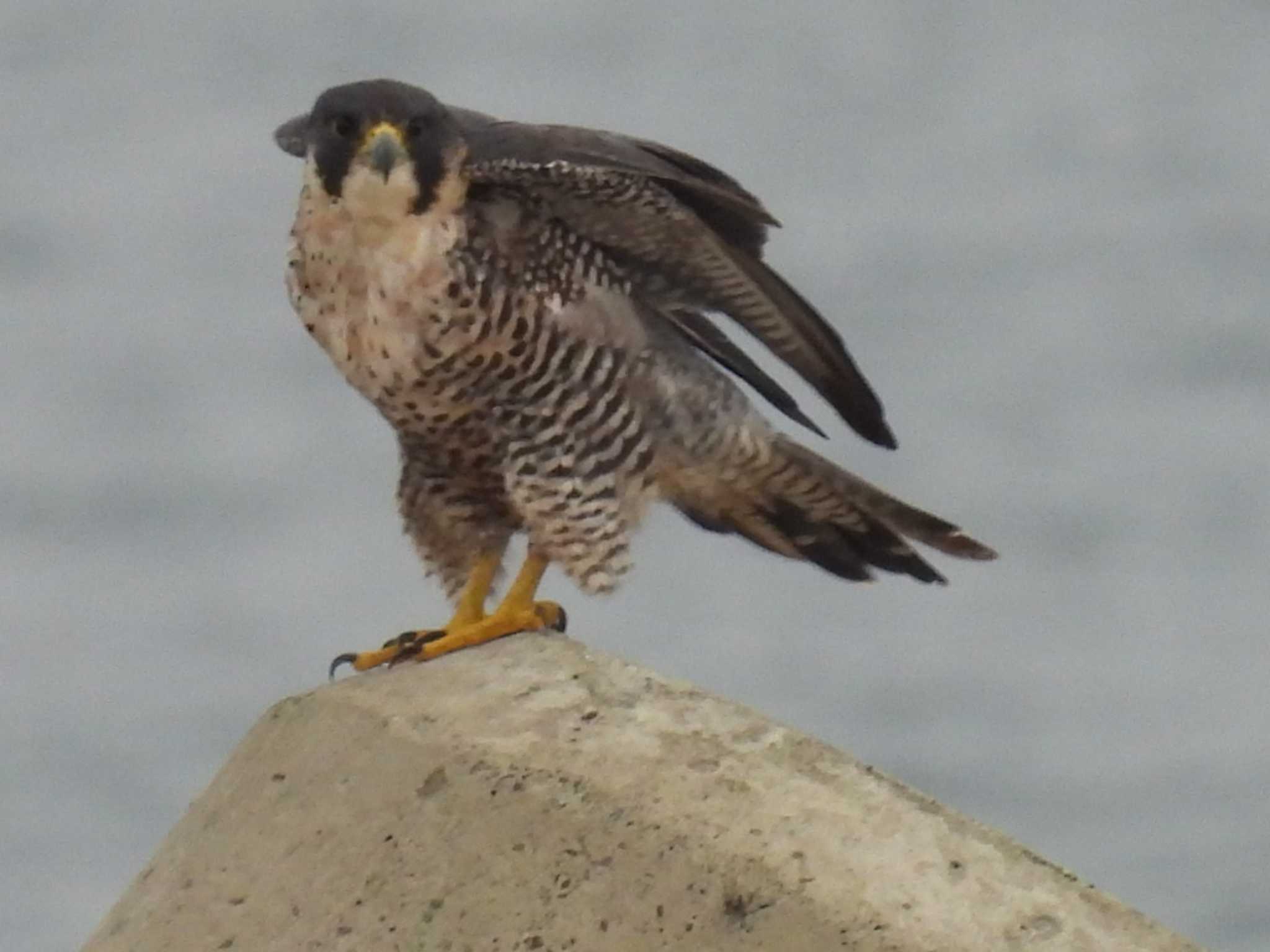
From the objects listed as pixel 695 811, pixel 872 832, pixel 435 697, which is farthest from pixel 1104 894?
pixel 435 697

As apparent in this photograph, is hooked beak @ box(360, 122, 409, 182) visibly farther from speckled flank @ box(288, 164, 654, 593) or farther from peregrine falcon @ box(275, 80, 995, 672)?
speckled flank @ box(288, 164, 654, 593)

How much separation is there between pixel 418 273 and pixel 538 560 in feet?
2.58

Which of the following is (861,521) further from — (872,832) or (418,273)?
(872,832)

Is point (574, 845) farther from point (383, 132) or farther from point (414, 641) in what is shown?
point (383, 132)

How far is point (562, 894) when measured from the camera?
424 centimetres

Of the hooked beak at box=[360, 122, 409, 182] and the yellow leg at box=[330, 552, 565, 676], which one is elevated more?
the hooked beak at box=[360, 122, 409, 182]

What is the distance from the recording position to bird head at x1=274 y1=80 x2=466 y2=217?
5875mm

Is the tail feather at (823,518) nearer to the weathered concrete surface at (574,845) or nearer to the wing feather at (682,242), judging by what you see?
the wing feather at (682,242)

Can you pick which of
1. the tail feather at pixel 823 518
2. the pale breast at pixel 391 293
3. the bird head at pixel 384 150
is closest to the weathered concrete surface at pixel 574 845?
the pale breast at pixel 391 293

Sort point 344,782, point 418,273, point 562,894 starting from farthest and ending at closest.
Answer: point 418,273, point 344,782, point 562,894

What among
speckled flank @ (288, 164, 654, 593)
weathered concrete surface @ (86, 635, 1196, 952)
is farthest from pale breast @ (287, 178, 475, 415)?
weathered concrete surface @ (86, 635, 1196, 952)

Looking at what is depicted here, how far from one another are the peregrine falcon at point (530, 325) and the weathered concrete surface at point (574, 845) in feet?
3.14

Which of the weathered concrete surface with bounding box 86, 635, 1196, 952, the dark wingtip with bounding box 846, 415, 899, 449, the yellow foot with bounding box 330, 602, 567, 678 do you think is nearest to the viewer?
the weathered concrete surface with bounding box 86, 635, 1196, 952

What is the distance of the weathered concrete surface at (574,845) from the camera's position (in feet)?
13.7
